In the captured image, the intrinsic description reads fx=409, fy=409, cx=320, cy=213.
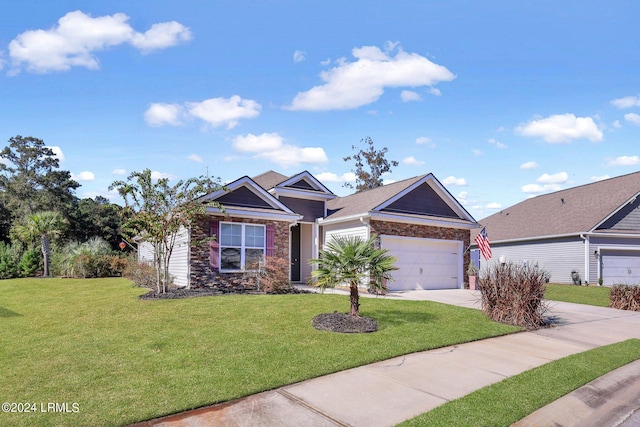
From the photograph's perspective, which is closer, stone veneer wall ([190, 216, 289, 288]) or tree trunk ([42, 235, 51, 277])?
stone veneer wall ([190, 216, 289, 288])

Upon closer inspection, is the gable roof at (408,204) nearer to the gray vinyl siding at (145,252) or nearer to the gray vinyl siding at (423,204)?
the gray vinyl siding at (423,204)

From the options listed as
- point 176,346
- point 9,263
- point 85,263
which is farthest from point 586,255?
point 9,263

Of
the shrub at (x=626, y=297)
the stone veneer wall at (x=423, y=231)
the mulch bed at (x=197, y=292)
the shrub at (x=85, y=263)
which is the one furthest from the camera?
the shrub at (x=85, y=263)

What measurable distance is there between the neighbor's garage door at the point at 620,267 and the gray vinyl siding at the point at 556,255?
4.25ft

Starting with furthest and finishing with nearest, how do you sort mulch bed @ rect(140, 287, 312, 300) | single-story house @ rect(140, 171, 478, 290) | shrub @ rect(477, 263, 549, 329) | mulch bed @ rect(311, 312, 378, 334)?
single-story house @ rect(140, 171, 478, 290) → mulch bed @ rect(140, 287, 312, 300) → shrub @ rect(477, 263, 549, 329) → mulch bed @ rect(311, 312, 378, 334)

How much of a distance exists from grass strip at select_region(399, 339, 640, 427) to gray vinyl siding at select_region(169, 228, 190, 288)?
11481 millimetres

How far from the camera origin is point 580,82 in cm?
1551

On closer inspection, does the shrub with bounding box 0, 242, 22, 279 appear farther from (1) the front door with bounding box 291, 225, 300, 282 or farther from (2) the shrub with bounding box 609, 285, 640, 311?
(2) the shrub with bounding box 609, 285, 640, 311

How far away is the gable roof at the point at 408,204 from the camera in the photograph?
56.5ft

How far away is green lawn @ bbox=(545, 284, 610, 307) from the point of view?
51.5ft

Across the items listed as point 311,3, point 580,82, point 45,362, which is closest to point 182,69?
point 311,3

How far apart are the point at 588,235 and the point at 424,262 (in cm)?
1054

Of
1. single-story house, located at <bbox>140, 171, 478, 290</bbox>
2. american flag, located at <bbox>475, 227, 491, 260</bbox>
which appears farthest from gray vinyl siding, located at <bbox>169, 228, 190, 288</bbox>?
american flag, located at <bbox>475, 227, 491, 260</bbox>

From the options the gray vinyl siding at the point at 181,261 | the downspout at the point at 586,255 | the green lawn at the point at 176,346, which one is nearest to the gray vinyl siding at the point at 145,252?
the gray vinyl siding at the point at 181,261
